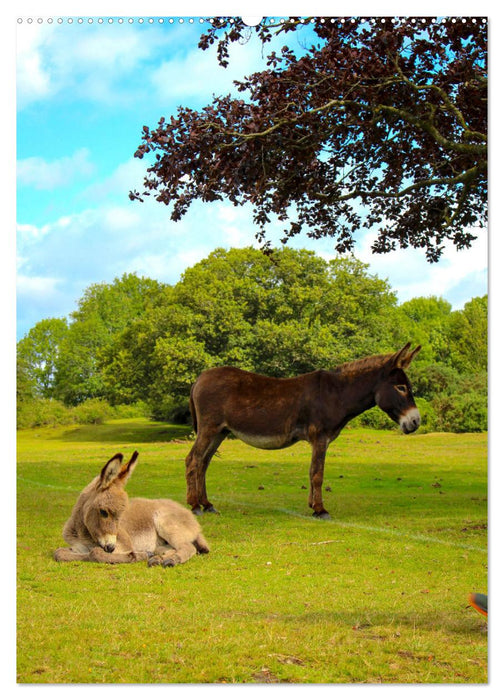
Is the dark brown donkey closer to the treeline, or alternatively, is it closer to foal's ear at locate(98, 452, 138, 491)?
the treeline

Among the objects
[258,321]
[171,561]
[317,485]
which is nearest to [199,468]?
[317,485]

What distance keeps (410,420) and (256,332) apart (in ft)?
19.2

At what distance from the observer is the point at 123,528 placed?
7387mm

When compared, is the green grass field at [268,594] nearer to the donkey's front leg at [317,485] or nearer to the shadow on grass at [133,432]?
the shadow on grass at [133,432]

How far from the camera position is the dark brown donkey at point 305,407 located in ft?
34.0

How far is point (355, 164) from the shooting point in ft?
32.2

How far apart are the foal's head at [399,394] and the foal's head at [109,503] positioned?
15.1 ft

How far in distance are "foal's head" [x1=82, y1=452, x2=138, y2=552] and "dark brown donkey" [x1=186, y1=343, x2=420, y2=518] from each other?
3.56 metres

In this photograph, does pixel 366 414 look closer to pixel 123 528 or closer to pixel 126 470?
pixel 123 528

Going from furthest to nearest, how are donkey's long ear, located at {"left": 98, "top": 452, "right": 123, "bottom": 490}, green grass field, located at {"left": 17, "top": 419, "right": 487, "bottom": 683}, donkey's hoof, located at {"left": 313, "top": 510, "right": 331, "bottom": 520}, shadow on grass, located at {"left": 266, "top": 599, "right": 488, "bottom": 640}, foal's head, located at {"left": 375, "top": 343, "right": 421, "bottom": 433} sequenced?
foal's head, located at {"left": 375, "top": 343, "right": 421, "bottom": 433} → donkey's hoof, located at {"left": 313, "top": 510, "right": 331, "bottom": 520} → donkey's long ear, located at {"left": 98, "top": 452, "right": 123, "bottom": 490} → shadow on grass, located at {"left": 266, "top": 599, "right": 488, "bottom": 640} → green grass field, located at {"left": 17, "top": 419, "right": 487, "bottom": 683}

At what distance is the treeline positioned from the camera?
1118 cm


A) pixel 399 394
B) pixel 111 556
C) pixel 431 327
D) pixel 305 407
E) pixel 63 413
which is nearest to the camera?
pixel 111 556

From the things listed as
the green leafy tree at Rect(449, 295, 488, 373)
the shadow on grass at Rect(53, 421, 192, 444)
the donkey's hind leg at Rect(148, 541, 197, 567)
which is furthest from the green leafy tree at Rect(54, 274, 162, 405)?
the green leafy tree at Rect(449, 295, 488, 373)

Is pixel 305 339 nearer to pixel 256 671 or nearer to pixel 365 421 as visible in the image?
pixel 365 421
